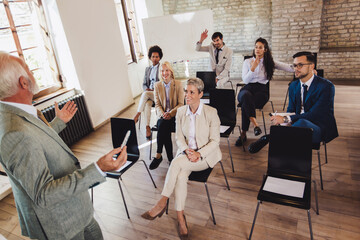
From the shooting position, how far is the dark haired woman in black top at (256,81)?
397 cm

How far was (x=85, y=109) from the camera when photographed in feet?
16.6

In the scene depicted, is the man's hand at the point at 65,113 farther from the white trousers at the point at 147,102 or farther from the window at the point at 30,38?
the window at the point at 30,38

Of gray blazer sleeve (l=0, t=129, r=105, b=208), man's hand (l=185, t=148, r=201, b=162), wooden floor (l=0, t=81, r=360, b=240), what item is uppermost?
gray blazer sleeve (l=0, t=129, r=105, b=208)

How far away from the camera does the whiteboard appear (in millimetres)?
6176

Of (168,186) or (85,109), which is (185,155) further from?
(85,109)

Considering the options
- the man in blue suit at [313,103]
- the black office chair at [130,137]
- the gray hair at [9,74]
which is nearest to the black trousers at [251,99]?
the man in blue suit at [313,103]

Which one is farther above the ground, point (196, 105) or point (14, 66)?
point (14, 66)

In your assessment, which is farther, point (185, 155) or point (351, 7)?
point (351, 7)

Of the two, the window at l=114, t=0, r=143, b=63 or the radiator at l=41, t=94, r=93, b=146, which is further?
the window at l=114, t=0, r=143, b=63

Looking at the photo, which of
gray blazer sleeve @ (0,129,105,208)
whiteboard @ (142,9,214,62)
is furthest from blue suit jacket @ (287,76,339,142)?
whiteboard @ (142,9,214,62)

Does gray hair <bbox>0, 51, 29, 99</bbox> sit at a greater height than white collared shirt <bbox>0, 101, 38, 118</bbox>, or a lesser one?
greater

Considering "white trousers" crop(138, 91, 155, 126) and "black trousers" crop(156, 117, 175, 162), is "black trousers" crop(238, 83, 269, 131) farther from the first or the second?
"white trousers" crop(138, 91, 155, 126)

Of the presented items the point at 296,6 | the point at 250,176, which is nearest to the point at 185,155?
the point at 250,176

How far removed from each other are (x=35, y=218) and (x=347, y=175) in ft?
11.0
